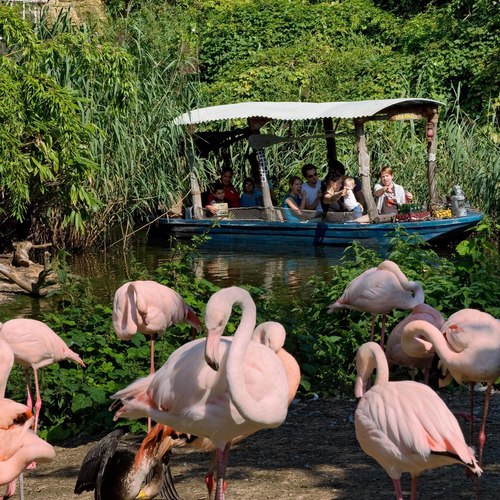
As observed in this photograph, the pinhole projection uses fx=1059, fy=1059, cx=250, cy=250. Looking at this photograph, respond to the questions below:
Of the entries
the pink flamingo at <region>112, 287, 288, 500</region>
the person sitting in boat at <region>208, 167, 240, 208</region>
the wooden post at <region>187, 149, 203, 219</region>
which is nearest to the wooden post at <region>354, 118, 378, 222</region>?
the person sitting in boat at <region>208, 167, 240, 208</region>

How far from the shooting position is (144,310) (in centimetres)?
725

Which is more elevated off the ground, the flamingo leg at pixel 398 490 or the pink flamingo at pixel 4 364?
the pink flamingo at pixel 4 364

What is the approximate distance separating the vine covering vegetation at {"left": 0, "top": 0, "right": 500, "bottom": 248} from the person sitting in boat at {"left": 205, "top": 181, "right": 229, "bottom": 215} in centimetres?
55

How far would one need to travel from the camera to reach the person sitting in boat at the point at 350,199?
15.9m

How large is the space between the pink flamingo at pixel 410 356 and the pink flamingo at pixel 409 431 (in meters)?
1.87

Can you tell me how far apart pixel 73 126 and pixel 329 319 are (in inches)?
225

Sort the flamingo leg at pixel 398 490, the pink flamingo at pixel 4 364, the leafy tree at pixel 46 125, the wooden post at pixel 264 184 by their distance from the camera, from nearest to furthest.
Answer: the flamingo leg at pixel 398 490 < the pink flamingo at pixel 4 364 < the leafy tree at pixel 46 125 < the wooden post at pixel 264 184

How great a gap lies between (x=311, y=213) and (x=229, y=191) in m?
1.78

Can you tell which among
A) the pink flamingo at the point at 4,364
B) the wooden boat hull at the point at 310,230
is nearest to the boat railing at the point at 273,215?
the wooden boat hull at the point at 310,230

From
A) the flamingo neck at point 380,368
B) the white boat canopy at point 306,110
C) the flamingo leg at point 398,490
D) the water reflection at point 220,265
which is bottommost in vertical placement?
the water reflection at point 220,265

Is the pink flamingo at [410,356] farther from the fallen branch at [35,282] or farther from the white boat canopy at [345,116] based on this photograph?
the white boat canopy at [345,116]

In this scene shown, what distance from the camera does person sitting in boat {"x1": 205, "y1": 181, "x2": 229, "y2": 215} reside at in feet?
56.6

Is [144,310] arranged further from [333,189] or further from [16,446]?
[333,189]

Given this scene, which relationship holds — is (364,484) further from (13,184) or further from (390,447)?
(13,184)
